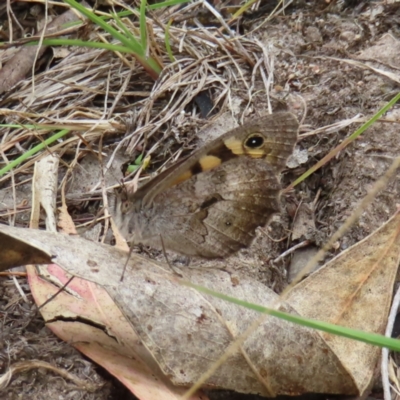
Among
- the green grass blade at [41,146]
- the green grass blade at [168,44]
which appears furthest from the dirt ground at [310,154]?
the green grass blade at [168,44]

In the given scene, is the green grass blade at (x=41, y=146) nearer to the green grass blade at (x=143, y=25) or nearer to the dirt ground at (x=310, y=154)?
the dirt ground at (x=310, y=154)

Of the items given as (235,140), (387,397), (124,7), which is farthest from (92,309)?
(124,7)

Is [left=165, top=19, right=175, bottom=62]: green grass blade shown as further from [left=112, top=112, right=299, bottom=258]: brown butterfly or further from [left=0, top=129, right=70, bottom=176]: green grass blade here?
[left=112, top=112, right=299, bottom=258]: brown butterfly

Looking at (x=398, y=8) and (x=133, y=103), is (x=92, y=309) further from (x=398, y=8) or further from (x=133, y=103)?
(x=398, y=8)

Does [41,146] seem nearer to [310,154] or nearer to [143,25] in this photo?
[143,25]

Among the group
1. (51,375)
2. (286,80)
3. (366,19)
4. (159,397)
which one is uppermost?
(366,19)

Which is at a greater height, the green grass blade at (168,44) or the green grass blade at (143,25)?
the green grass blade at (143,25)
